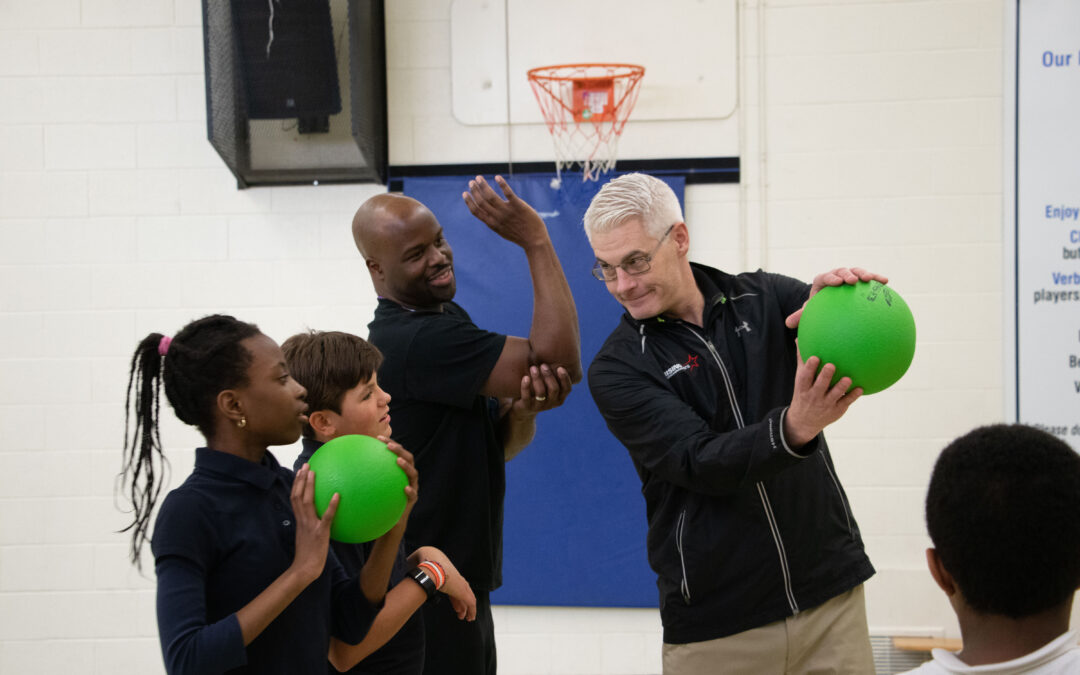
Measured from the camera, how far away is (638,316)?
2189 mm

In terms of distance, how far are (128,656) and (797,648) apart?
335 centimetres

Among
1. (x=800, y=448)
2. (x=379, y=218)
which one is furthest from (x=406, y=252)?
(x=800, y=448)

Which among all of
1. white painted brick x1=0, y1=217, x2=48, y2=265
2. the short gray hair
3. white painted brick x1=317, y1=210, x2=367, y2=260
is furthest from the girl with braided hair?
white painted brick x1=0, y1=217, x2=48, y2=265

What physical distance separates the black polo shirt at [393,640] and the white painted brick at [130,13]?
3101mm

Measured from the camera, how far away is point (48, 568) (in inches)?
169

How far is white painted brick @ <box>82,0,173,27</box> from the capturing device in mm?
4312

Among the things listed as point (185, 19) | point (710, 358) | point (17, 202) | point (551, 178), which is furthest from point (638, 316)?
point (17, 202)

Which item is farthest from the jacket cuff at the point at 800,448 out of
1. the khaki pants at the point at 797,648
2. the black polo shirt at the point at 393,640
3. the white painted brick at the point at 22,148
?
the white painted brick at the point at 22,148

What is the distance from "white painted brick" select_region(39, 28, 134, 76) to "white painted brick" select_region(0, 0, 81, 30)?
5 centimetres

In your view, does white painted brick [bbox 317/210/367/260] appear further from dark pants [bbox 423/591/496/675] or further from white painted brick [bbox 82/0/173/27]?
dark pants [bbox 423/591/496/675]

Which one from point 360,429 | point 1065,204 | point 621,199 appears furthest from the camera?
point 1065,204

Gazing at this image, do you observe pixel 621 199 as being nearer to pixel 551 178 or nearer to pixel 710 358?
pixel 710 358

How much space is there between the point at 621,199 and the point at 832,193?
90.3 inches

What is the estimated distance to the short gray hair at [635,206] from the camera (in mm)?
2168
